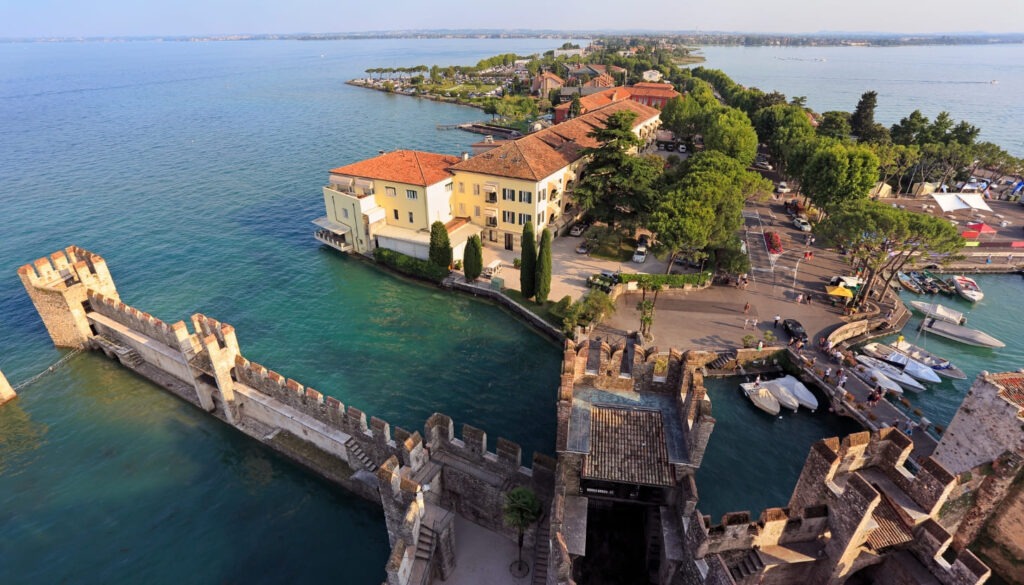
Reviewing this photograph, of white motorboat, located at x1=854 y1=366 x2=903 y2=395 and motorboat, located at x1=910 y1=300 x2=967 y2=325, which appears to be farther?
motorboat, located at x1=910 y1=300 x2=967 y2=325

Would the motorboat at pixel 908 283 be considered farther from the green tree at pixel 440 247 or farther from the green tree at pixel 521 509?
the green tree at pixel 521 509

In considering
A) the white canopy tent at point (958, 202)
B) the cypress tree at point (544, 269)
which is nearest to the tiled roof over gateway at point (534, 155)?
the cypress tree at point (544, 269)

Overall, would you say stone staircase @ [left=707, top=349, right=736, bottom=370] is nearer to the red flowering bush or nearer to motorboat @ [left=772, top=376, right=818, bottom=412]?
motorboat @ [left=772, top=376, right=818, bottom=412]

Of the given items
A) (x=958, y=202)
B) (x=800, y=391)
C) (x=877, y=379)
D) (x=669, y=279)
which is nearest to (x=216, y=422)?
(x=669, y=279)

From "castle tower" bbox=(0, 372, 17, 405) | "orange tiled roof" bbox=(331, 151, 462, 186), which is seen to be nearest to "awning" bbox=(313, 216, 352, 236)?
"orange tiled roof" bbox=(331, 151, 462, 186)

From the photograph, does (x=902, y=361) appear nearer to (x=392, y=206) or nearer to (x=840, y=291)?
(x=840, y=291)

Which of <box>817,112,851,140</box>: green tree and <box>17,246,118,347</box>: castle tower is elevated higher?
<box>817,112,851,140</box>: green tree

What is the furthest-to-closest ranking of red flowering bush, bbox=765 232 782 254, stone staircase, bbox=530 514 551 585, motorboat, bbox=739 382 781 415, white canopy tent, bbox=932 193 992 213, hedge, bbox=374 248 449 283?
white canopy tent, bbox=932 193 992 213, red flowering bush, bbox=765 232 782 254, hedge, bbox=374 248 449 283, motorboat, bbox=739 382 781 415, stone staircase, bbox=530 514 551 585
